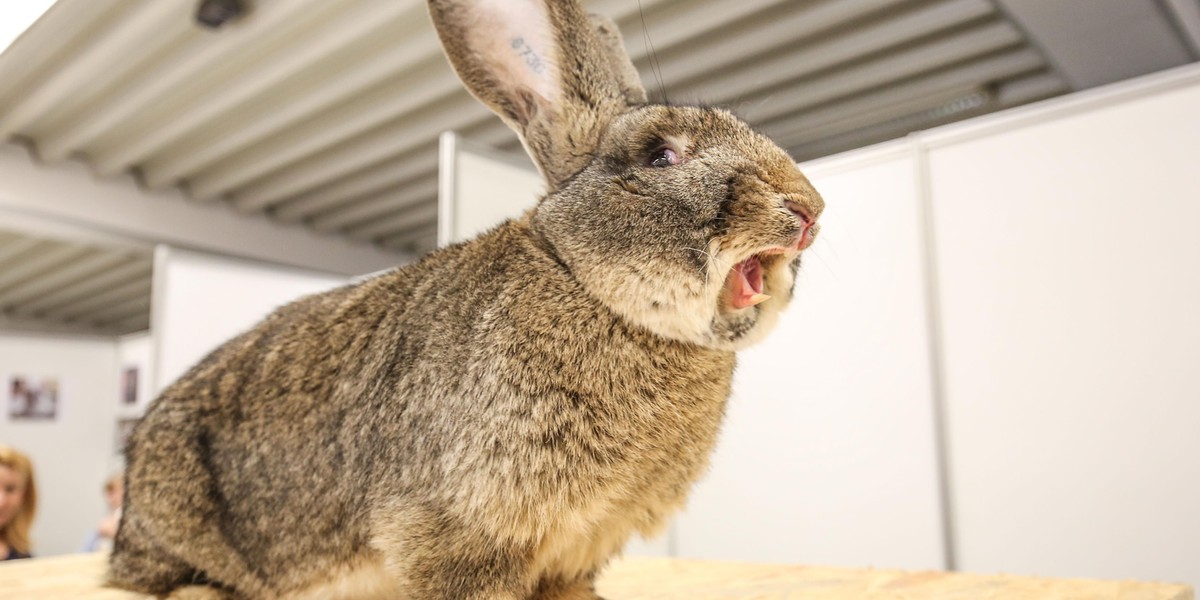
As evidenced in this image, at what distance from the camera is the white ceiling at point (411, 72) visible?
390 centimetres

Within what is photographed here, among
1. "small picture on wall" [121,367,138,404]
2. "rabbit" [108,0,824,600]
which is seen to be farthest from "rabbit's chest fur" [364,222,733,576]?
"small picture on wall" [121,367,138,404]

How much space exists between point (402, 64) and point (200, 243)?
2.86m

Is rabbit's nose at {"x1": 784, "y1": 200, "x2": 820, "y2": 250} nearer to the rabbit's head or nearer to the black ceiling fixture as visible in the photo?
the rabbit's head

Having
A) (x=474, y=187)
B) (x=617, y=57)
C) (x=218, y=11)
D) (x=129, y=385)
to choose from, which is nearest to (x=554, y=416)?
(x=617, y=57)

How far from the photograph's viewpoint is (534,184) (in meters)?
3.67

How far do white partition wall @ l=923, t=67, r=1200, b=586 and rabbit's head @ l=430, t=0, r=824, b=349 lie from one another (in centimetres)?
165

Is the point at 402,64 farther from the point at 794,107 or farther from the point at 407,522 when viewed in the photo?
the point at 407,522

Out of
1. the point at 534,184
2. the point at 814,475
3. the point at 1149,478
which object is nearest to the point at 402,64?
the point at 534,184

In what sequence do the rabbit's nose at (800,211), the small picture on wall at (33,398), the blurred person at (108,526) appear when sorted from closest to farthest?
the rabbit's nose at (800,211)
the blurred person at (108,526)
the small picture on wall at (33,398)

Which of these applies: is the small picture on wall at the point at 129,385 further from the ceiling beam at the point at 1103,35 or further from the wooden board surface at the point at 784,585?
the ceiling beam at the point at 1103,35

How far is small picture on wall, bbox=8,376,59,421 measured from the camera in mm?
6051

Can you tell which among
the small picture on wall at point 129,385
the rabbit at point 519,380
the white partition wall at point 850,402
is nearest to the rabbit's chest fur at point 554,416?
the rabbit at point 519,380

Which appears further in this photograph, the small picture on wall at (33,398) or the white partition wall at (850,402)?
the small picture on wall at (33,398)

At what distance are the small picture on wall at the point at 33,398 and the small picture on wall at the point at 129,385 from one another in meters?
0.40
